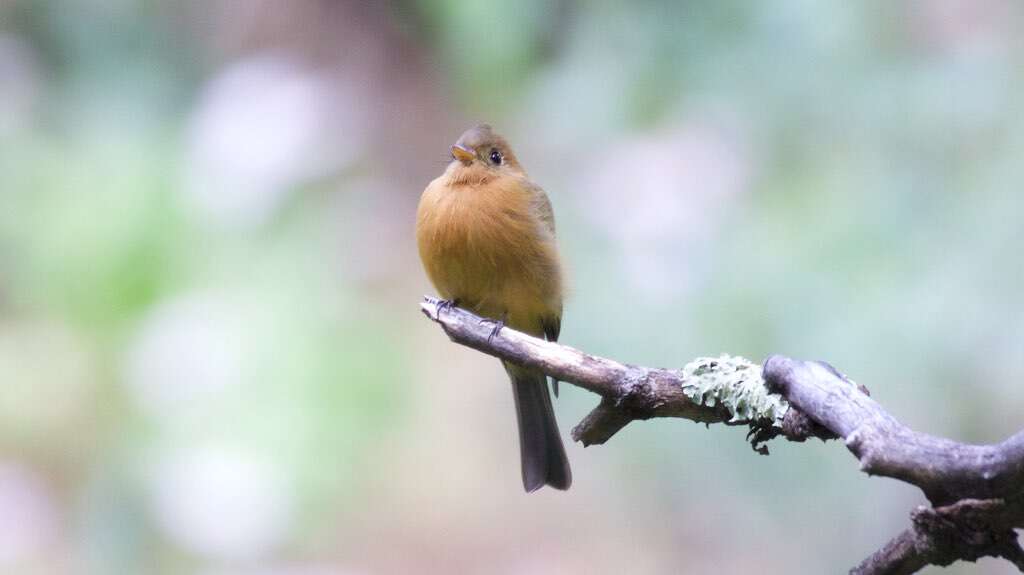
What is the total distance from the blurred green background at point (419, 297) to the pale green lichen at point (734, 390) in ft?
4.92

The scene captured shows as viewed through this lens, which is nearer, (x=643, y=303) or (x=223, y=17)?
(x=643, y=303)

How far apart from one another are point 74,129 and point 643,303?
8.29ft

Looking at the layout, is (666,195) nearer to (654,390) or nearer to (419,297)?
(419,297)

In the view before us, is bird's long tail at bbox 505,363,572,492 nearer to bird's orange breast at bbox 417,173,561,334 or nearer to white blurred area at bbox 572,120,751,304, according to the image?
bird's orange breast at bbox 417,173,561,334

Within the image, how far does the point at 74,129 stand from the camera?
4.56m

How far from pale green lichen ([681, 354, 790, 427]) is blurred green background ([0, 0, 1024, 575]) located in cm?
150

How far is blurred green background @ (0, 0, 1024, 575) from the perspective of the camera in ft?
12.5

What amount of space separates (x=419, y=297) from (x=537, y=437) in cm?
168

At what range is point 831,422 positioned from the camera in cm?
190

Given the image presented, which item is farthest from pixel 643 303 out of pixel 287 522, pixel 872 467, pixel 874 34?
pixel 872 467

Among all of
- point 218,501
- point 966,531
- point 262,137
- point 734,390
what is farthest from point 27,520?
point 966,531

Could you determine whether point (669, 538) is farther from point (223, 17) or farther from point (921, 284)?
point (223, 17)

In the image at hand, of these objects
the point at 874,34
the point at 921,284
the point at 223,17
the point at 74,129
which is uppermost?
the point at 223,17

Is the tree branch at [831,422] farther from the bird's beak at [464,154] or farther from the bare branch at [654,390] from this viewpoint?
the bird's beak at [464,154]
